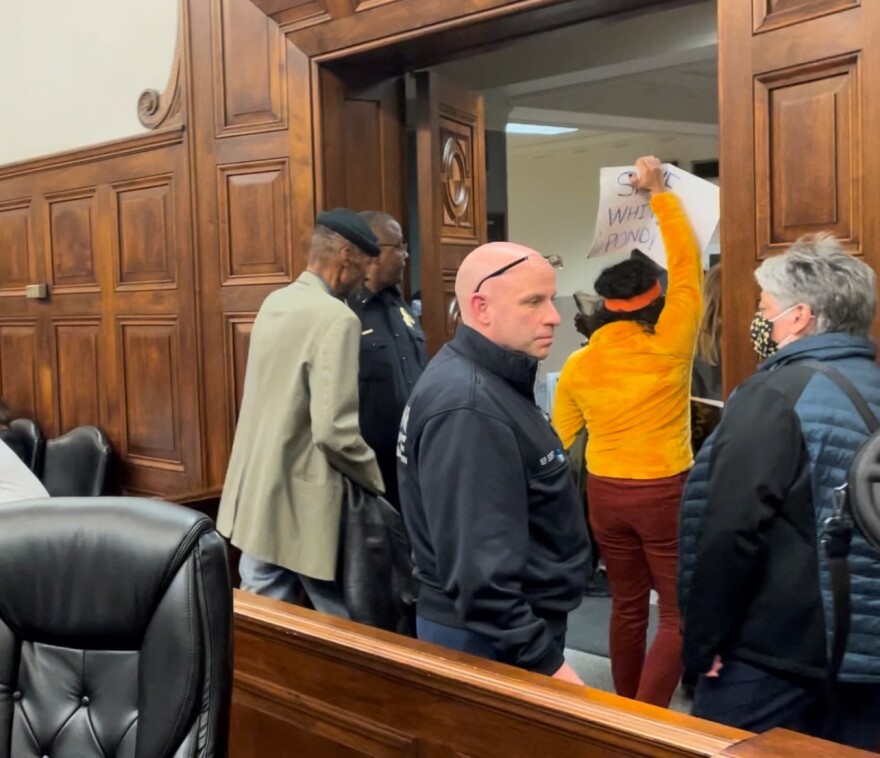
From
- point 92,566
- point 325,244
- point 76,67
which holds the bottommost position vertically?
point 92,566

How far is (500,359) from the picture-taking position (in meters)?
1.92

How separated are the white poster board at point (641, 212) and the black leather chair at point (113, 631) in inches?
63.5

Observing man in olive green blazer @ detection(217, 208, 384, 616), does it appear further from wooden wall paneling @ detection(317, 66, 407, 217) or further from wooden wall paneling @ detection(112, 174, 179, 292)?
wooden wall paneling @ detection(112, 174, 179, 292)

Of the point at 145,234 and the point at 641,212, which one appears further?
the point at 145,234

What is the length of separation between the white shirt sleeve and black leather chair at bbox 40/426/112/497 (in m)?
1.81

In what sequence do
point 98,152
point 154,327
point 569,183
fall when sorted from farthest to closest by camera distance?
point 569,183
point 98,152
point 154,327

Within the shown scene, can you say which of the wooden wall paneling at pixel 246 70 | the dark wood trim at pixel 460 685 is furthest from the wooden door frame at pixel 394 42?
the dark wood trim at pixel 460 685

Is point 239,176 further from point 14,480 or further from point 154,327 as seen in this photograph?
point 14,480

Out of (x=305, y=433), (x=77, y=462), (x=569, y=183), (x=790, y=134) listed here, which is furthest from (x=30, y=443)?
(x=569, y=183)

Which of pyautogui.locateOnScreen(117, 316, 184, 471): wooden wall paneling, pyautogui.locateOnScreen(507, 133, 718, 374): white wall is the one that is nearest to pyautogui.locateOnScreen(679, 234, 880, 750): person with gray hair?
pyautogui.locateOnScreen(117, 316, 184, 471): wooden wall paneling

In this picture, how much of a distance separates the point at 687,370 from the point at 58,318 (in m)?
3.04

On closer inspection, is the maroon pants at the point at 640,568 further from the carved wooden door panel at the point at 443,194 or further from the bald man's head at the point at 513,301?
the bald man's head at the point at 513,301

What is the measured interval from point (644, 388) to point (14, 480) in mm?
1695

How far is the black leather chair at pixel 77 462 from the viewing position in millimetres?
4512
